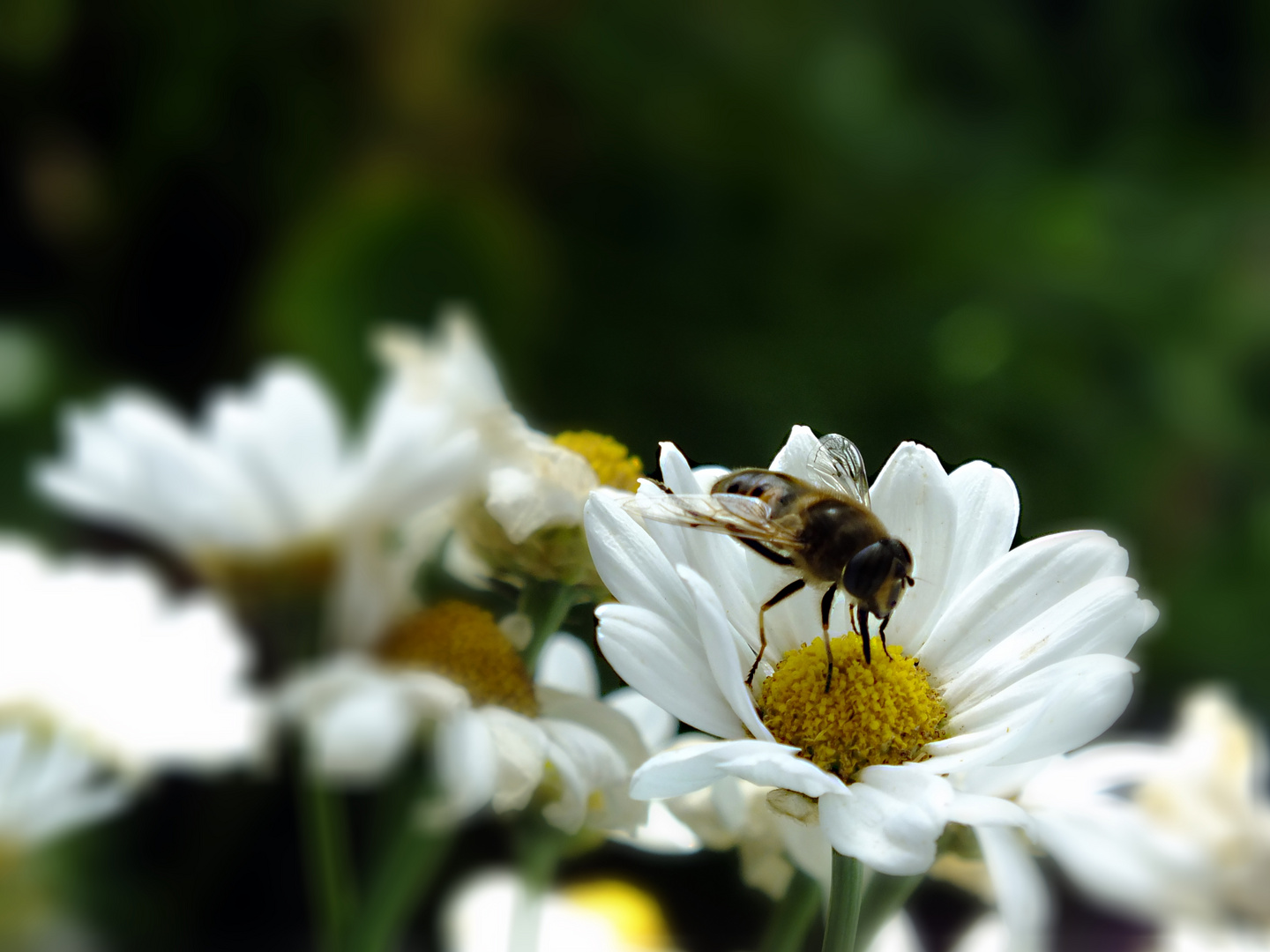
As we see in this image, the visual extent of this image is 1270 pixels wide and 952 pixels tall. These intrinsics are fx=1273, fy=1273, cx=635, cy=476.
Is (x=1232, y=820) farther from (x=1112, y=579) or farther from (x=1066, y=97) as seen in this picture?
(x=1066, y=97)

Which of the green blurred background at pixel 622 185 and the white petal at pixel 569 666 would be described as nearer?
the white petal at pixel 569 666

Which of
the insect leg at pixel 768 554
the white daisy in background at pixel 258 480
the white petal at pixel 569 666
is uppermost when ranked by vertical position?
the white daisy in background at pixel 258 480

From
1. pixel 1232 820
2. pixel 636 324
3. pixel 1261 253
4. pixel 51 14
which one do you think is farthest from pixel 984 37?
pixel 1232 820

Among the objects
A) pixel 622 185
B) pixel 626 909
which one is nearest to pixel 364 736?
pixel 626 909

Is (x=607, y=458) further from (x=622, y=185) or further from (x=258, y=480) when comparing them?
(x=622, y=185)

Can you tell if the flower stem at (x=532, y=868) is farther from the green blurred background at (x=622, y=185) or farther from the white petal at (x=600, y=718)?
the green blurred background at (x=622, y=185)

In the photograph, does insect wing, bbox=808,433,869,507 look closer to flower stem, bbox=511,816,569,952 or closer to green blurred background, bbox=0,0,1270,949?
flower stem, bbox=511,816,569,952

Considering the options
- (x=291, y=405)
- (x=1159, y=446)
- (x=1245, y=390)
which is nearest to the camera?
(x=291, y=405)

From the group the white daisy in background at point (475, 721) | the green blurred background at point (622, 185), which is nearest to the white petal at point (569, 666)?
the white daisy in background at point (475, 721)
